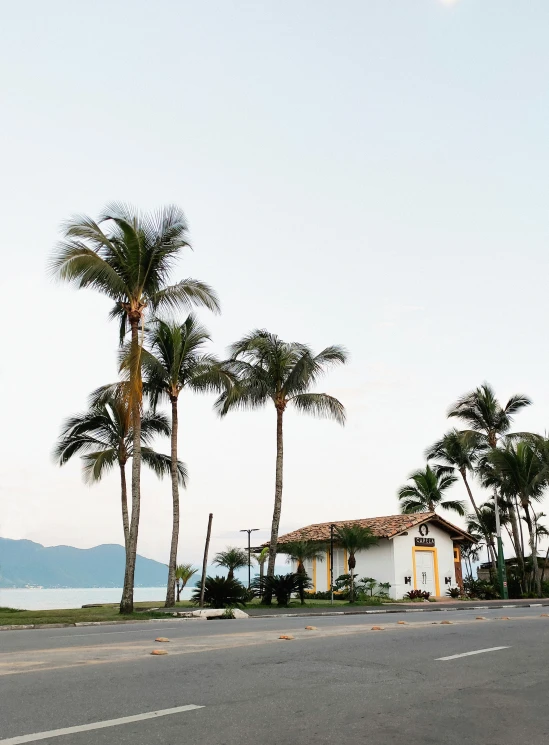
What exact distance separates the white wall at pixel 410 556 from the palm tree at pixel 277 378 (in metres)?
11.7

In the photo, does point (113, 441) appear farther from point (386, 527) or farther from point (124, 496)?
point (386, 527)

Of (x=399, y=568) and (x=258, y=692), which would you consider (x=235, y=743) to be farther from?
(x=399, y=568)

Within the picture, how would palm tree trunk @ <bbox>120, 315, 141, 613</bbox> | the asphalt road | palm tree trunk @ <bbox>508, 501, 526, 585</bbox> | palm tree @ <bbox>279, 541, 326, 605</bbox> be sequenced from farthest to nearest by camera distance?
palm tree trunk @ <bbox>508, 501, 526, 585</bbox>
palm tree @ <bbox>279, 541, 326, 605</bbox>
palm tree trunk @ <bbox>120, 315, 141, 613</bbox>
the asphalt road

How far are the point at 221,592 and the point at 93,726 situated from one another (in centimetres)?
2166

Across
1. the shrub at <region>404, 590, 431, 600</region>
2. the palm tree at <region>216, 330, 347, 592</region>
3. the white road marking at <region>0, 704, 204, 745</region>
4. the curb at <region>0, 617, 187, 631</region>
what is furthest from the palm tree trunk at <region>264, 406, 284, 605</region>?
the white road marking at <region>0, 704, 204, 745</region>

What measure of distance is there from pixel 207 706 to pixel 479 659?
15.6 feet

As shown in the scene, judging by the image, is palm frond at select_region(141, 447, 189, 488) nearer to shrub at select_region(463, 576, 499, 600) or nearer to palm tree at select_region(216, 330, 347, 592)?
palm tree at select_region(216, 330, 347, 592)

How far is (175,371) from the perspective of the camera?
29000mm

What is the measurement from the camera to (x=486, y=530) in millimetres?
53781

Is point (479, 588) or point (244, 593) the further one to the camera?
point (479, 588)

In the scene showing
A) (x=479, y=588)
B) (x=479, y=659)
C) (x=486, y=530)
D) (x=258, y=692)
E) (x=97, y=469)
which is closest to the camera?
(x=258, y=692)

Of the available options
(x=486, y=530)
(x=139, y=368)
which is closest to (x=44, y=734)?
(x=139, y=368)

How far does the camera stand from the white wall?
4050cm

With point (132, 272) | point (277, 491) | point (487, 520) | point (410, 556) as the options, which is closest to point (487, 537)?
point (487, 520)
